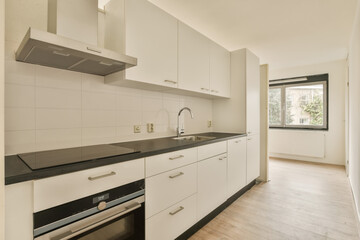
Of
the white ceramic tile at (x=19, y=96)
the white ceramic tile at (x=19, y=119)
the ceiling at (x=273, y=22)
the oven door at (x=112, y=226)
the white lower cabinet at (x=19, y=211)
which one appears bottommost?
the oven door at (x=112, y=226)

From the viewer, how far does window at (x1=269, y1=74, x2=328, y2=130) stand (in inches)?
186

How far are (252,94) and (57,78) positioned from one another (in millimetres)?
2577

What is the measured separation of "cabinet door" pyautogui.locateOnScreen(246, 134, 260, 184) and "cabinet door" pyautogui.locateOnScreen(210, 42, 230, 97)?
33.0 inches

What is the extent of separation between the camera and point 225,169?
2.35 m

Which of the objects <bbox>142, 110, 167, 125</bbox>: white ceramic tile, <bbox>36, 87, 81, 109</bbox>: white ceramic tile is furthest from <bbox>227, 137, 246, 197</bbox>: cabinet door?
<bbox>36, 87, 81, 109</bbox>: white ceramic tile

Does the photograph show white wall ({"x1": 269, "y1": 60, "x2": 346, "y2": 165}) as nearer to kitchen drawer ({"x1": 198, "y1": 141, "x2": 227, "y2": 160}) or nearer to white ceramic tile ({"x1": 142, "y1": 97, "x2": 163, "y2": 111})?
kitchen drawer ({"x1": 198, "y1": 141, "x2": 227, "y2": 160})

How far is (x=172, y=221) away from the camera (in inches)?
62.9

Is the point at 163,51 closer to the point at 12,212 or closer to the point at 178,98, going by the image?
the point at 178,98

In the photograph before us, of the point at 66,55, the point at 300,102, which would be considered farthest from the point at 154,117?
the point at 300,102

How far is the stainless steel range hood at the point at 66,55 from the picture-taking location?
108 centimetres

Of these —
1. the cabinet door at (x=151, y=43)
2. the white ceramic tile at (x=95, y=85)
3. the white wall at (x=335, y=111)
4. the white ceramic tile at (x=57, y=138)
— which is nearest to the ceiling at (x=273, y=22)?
the cabinet door at (x=151, y=43)

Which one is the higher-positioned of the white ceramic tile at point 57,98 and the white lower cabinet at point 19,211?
the white ceramic tile at point 57,98

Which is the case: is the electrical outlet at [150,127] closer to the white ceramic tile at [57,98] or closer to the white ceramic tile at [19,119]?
the white ceramic tile at [57,98]

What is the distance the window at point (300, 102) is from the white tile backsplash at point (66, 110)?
435cm
